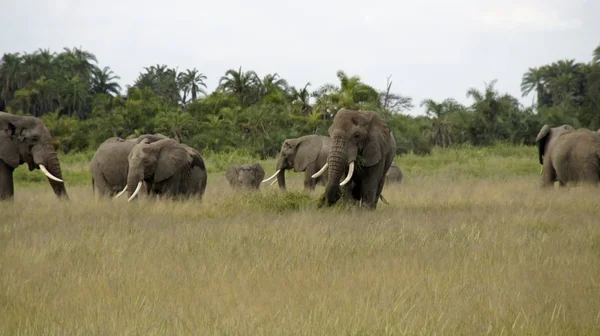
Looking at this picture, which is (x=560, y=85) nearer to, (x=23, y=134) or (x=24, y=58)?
(x=24, y=58)

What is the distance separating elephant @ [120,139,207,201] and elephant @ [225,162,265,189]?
124 inches

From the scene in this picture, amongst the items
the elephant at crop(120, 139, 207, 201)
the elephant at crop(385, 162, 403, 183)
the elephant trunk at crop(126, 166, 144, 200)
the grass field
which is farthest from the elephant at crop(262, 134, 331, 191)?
the grass field

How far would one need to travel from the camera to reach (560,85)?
65312 millimetres

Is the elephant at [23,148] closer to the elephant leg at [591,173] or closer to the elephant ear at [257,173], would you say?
the elephant ear at [257,173]

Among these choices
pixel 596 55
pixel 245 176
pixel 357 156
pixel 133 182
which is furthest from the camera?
pixel 596 55

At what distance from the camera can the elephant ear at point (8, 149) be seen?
509 inches

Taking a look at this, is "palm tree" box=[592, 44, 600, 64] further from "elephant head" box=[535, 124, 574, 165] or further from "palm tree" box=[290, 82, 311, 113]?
"elephant head" box=[535, 124, 574, 165]

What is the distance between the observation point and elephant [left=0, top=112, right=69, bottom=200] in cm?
1300

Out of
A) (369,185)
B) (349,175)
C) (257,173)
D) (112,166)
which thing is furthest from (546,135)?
(112,166)

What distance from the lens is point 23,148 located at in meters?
13.1

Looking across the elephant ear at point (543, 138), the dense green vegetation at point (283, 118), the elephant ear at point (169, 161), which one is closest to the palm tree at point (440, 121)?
the dense green vegetation at point (283, 118)

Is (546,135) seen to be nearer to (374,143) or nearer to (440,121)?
(374,143)

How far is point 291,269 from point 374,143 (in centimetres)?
557

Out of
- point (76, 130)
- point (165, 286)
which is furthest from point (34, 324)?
point (76, 130)
